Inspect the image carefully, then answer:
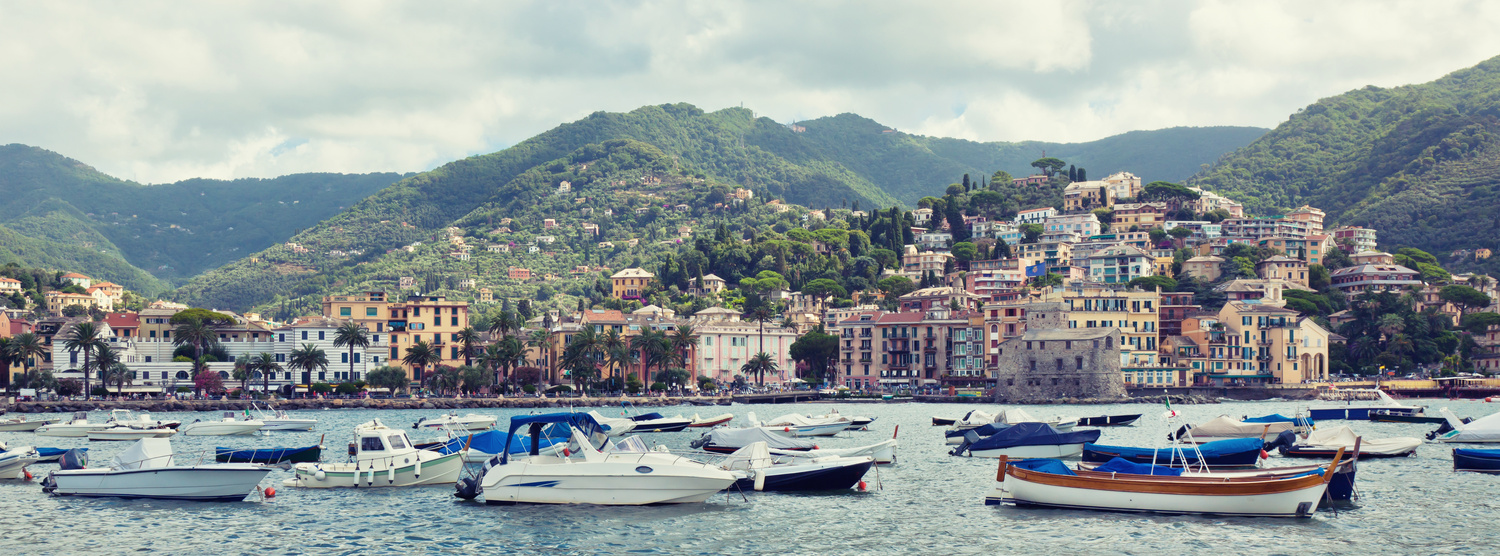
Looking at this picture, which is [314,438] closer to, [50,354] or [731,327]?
[50,354]

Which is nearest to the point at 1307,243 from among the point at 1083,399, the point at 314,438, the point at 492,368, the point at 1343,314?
the point at 1343,314

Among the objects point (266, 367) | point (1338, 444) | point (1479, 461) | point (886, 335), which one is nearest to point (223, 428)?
point (266, 367)

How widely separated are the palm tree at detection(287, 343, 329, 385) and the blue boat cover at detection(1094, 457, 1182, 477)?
92803 millimetres

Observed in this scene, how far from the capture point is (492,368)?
122 meters

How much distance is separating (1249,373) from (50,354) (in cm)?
11276

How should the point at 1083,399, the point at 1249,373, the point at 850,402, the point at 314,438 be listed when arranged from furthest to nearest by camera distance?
1. the point at 1249,373
2. the point at 850,402
3. the point at 1083,399
4. the point at 314,438

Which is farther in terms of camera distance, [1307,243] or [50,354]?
[1307,243]

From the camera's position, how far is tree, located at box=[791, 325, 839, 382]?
140375 mm

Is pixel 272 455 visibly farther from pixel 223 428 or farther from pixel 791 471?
pixel 223 428

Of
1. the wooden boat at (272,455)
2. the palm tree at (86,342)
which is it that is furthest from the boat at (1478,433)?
the palm tree at (86,342)

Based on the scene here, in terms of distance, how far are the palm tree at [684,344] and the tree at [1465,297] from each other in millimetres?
87713

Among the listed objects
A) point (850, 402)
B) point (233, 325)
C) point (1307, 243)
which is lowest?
point (850, 402)

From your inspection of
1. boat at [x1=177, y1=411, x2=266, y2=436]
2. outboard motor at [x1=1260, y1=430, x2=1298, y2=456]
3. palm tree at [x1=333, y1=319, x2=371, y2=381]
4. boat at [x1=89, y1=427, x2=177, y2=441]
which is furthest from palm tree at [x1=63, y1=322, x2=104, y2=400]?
outboard motor at [x1=1260, y1=430, x2=1298, y2=456]

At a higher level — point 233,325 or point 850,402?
point 233,325
